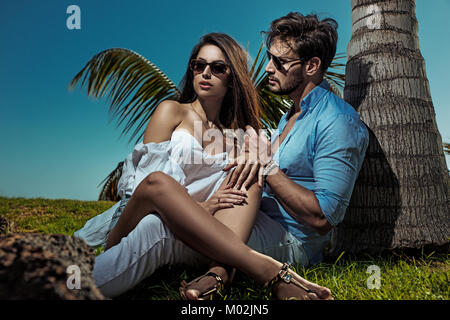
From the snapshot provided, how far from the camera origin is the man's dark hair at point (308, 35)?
3090mm

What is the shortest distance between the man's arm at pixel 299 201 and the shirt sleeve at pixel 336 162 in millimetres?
51

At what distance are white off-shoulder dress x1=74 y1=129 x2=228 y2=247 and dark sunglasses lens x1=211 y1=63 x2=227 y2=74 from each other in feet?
2.47

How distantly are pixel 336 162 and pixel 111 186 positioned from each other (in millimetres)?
8181

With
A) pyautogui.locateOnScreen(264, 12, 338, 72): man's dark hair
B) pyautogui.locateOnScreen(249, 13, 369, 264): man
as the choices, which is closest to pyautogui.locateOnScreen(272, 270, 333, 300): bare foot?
pyautogui.locateOnScreen(249, 13, 369, 264): man

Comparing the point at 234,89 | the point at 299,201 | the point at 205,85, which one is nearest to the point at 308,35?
the point at 234,89

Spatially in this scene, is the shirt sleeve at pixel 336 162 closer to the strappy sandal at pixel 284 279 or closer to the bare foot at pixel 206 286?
the strappy sandal at pixel 284 279

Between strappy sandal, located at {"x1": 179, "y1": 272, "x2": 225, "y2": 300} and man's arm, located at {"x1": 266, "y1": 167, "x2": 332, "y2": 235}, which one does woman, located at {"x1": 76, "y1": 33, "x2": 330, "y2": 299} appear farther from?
man's arm, located at {"x1": 266, "y1": 167, "x2": 332, "y2": 235}

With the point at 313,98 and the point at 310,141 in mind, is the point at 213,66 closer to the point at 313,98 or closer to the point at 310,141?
the point at 313,98

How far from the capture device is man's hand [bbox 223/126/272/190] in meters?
2.62

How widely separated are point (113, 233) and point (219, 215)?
0.84 meters

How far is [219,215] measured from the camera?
2.49 meters

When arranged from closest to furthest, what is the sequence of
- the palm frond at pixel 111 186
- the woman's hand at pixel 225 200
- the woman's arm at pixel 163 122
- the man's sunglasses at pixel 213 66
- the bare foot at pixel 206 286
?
the bare foot at pixel 206 286, the woman's hand at pixel 225 200, the woman's arm at pixel 163 122, the man's sunglasses at pixel 213 66, the palm frond at pixel 111 186

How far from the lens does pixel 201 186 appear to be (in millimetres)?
2975

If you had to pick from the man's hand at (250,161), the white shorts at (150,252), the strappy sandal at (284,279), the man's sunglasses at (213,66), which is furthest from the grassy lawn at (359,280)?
the man's sunglasses at (213,66)
